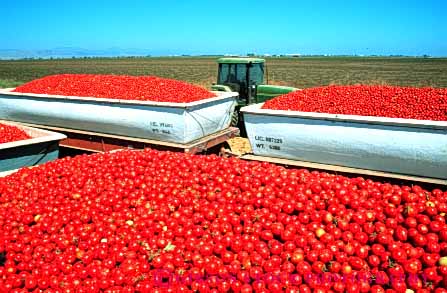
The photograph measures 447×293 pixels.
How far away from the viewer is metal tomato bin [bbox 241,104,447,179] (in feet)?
16.8

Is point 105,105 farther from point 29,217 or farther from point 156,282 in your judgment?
point 156,282

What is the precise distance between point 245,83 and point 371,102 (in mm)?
6065

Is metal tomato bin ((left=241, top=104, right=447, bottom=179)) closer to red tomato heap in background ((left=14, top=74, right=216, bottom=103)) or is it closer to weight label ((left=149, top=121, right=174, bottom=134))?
weight label ((left=149, top=121, right=174, bottom=134))

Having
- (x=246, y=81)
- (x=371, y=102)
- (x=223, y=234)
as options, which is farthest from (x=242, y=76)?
(x=223, y=234)

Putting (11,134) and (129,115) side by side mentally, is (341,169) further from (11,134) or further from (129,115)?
(11,134)

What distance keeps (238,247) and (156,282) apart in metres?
0.86

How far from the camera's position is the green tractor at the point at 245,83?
38.3 feet

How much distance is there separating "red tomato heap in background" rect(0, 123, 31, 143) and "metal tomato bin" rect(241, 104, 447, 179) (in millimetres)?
4295

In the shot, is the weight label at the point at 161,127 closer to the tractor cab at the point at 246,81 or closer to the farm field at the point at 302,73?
the tractor cab at the point at 246,81

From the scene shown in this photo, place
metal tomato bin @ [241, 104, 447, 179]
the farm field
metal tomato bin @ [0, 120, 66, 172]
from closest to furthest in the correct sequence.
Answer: metal tomato bin @ [241, 104, 447, 179] < metal tomato bin @ [0, 120, 66, 172] < the farm field

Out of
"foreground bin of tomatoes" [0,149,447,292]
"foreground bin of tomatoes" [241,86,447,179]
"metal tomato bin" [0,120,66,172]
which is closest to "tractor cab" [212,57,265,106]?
"foreground bin of tomatoes" [241,86,447,179]

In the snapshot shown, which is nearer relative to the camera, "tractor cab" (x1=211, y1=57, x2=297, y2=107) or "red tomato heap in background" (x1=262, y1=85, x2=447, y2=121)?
"red tomato heap in background" (x1=262, y1=85, x2=447, y2=121)

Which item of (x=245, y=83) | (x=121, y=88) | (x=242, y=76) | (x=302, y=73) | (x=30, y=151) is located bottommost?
(x=302, y=73)

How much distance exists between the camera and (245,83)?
38.9 ft
